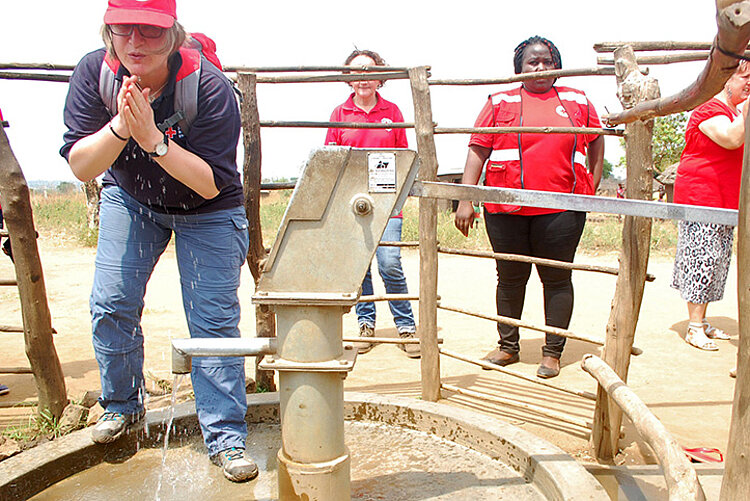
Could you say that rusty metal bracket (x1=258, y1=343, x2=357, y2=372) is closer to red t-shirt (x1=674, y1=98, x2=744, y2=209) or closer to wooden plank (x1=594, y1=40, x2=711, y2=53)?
wooden plank (x1=594, y1=40, x2=711, y2=53)

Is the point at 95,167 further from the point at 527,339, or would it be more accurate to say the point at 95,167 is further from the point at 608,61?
the point at 527,339

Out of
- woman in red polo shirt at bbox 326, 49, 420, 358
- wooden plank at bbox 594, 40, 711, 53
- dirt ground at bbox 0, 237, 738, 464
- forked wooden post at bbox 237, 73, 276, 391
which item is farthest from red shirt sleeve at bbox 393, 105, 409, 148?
wooden plank at bbox 594, 40, 711, 53

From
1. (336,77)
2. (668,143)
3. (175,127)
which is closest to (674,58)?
(336,77)

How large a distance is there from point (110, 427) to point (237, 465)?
0.48 m

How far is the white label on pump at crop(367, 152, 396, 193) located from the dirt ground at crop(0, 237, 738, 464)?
1881 millimetres

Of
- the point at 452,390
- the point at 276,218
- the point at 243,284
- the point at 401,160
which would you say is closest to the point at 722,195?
the point at 452,390

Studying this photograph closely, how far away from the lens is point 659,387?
3.75 meters

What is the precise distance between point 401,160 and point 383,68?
187 cm

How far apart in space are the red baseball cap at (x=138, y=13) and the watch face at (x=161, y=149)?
0.35 m

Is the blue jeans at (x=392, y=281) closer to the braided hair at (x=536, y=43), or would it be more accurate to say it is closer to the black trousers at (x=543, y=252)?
the black trousers at (x=543, y=252)

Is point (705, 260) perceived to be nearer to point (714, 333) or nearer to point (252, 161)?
point (714, 333)

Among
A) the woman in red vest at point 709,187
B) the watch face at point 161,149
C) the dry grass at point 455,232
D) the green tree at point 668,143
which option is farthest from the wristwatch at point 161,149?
the green tree at point 668,143

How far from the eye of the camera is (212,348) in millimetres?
1569

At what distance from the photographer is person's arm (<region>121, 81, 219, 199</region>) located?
176 cm
